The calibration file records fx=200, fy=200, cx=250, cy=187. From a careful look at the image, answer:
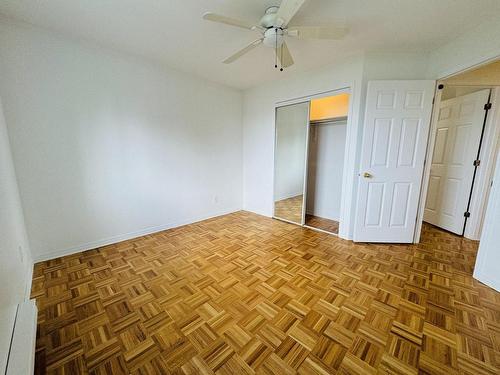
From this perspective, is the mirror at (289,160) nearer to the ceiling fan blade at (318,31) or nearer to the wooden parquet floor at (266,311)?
the wooden parquet floor at (266,311)

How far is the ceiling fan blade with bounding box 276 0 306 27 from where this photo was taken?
133cm

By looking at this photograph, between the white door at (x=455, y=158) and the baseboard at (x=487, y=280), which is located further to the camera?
the white door at (x=455, y=158)

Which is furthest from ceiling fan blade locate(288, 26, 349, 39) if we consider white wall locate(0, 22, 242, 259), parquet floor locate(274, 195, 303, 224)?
parquet floor locate(274, 195, 303, 224)

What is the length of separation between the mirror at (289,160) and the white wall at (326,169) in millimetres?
220

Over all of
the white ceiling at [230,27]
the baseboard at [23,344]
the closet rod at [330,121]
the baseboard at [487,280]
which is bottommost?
the baseboard at [487,280]

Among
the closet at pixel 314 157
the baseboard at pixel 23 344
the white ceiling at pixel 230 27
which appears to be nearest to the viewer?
the baseboard at pixel 23 344

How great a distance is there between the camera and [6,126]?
1.91 m

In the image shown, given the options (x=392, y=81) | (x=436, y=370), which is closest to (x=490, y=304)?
(x=436, y=370)

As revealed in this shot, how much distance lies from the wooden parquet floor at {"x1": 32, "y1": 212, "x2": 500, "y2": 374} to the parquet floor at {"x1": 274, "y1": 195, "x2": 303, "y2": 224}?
1.14 meters

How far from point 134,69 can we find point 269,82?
6.76ft

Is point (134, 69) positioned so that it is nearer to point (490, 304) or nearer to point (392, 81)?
point (392, 81)

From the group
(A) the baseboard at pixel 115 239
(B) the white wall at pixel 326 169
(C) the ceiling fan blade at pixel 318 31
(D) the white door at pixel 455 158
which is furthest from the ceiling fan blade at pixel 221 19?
(D) the white door at pixel 455 158

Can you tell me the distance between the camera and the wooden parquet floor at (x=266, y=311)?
120 cm

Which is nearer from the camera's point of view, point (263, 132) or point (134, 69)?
point (134, 69)
